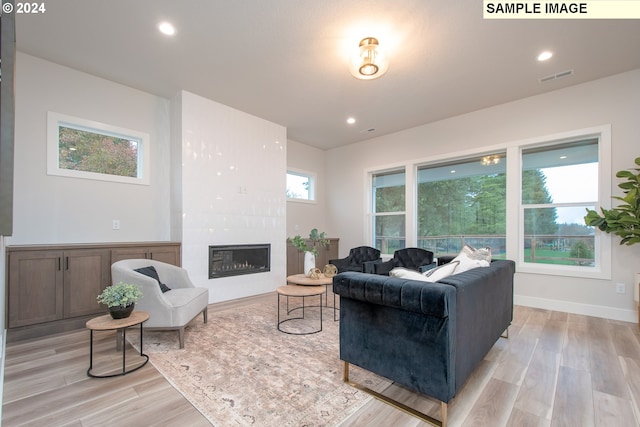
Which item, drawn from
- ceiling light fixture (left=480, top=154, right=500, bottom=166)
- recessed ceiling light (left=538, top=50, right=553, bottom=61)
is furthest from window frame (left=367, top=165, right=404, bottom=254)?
recessed ceiling light (left=538, top=50, right=553, bottom=61)

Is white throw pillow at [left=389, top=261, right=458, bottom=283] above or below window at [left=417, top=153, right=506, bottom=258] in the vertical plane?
below

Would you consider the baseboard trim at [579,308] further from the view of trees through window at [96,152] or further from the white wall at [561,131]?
the view of trees through window at [96,152]

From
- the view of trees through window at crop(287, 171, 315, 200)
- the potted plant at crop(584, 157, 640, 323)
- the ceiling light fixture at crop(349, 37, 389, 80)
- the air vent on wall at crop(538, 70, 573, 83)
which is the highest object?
the air vent on wall at crop(538, 70, 573, 83)

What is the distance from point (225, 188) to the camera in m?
4.49

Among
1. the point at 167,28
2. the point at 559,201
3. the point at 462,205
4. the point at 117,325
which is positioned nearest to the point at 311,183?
the point at 462,205

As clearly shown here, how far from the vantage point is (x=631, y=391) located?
1987 millimetres

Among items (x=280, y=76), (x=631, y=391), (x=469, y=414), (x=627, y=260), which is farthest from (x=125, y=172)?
(x=627, y=260)

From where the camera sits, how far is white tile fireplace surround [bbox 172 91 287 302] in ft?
13.3

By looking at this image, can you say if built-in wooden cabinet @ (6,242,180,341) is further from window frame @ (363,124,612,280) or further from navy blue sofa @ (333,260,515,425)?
window frame @ (363,124,612,280)

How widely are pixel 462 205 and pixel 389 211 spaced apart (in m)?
1.41

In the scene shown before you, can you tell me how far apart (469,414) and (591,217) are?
3.23m

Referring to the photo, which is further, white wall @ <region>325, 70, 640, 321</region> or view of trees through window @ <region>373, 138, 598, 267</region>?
view of trees through window @ <region>373, 138, 598, 267</region>

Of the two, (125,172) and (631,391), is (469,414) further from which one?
(125,172)

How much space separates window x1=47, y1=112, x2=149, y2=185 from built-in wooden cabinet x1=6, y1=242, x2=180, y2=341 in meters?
1.03
